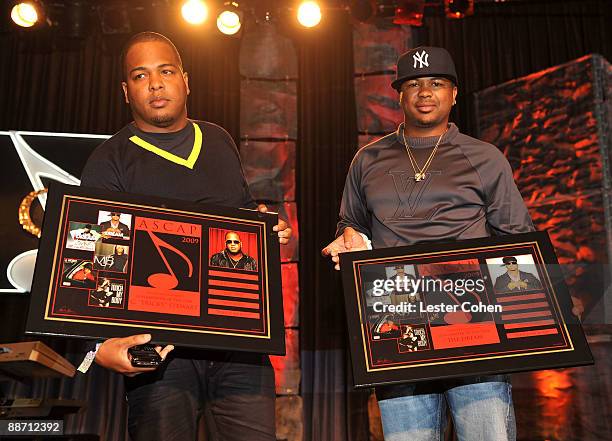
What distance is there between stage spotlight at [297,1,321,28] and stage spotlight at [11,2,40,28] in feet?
5.99

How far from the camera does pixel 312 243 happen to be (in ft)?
15.3

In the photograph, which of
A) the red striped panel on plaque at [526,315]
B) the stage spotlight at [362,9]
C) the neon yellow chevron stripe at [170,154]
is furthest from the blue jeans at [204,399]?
the stage spotlight at [362,9]

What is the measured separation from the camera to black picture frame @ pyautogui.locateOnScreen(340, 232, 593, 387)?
5.61 feet

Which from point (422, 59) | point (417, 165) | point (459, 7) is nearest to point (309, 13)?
point (459, 7)

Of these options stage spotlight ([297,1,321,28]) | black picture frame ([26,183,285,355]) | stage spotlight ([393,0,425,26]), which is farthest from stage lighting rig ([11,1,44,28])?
black picture frame ([26,183,285,355])

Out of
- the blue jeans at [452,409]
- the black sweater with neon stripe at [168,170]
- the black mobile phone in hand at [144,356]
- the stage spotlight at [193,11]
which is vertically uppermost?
the stage spotlight at [193,11]

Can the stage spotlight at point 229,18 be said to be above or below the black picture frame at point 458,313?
above

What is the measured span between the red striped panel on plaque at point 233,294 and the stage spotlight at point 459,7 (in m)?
3.48

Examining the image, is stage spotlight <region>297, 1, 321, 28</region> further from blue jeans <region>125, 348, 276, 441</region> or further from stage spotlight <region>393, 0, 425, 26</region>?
blue jeans <region>125, 348, 276, 441</region>

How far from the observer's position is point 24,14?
454cm

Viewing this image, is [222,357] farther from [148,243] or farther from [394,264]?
[394,264]

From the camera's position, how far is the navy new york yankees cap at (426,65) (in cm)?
212

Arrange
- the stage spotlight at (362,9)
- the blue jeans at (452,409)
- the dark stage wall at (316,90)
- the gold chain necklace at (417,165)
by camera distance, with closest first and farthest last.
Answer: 1. the blue jeans at (452,409)
2. the gold chain necklace at (417,165)
3. the dark stage wall at (316,90)
4. the stage spotlight at (362,9)

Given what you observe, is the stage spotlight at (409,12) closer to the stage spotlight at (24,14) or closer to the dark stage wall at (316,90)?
the dark stage wall at (316,90)
